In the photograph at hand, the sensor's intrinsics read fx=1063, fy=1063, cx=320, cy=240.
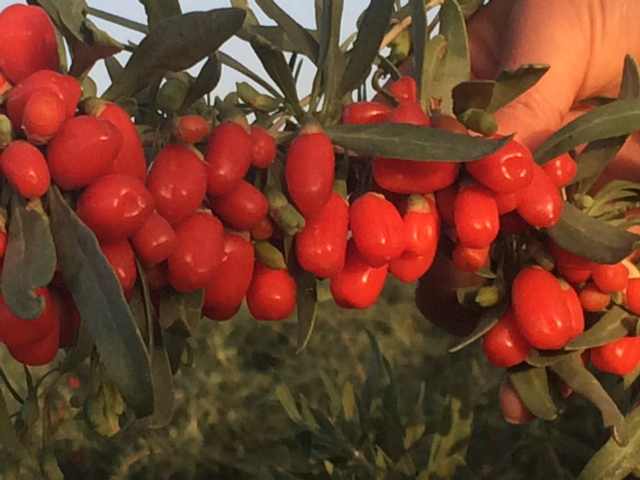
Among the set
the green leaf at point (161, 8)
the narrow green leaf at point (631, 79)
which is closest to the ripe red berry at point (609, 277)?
the narrow green leaf at point (631, 79)

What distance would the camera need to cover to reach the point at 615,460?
109 cm

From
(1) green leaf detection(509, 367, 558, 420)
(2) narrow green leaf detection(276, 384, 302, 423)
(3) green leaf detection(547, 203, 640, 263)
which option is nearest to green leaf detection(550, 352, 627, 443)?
(1) green leaf detection(509, 367, 558, 420)

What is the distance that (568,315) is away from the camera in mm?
739

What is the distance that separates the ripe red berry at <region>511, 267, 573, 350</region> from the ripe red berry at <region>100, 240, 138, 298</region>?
0.97 feet

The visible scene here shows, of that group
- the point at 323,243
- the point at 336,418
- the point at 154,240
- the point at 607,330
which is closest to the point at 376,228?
the point at 323,243

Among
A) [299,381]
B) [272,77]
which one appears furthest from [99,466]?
[272,77]

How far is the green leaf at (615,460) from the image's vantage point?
1.07 metres

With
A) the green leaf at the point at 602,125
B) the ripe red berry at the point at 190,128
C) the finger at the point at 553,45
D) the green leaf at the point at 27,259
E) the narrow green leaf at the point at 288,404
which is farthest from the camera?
the narrow green leaf at the point at 288,404

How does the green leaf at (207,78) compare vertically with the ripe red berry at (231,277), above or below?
above

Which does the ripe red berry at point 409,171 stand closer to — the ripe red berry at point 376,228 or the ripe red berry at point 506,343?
the ripe red berry at point 376,228

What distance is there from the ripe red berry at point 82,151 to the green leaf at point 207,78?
0.27 feet

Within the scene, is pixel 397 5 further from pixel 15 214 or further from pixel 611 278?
pixel 15 214

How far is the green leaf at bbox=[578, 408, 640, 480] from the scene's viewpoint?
107cm

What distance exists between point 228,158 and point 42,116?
0.11m
